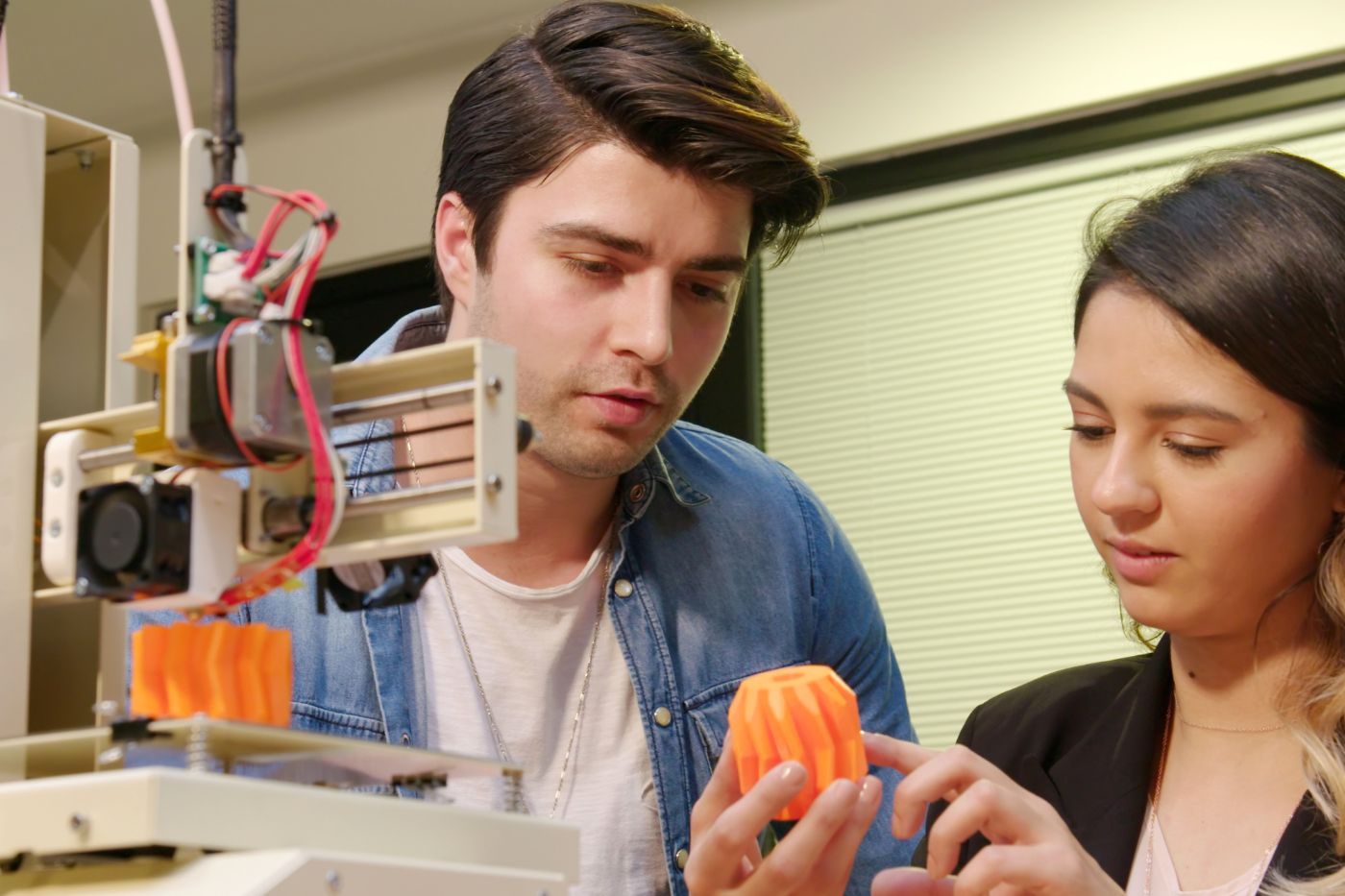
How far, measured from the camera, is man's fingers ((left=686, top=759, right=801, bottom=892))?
125 cm

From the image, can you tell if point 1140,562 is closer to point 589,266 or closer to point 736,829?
point 736,829

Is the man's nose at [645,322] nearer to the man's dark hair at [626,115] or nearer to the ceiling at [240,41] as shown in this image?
the man's dark hair at [626,115]

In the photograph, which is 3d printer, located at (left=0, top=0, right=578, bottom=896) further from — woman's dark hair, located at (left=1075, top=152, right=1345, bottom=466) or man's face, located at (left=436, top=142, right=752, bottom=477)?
woman's dark hair, located at (left=1075, top=152, right=1345, bottom=466)

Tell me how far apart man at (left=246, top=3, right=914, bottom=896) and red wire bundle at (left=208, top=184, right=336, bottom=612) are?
549 mm

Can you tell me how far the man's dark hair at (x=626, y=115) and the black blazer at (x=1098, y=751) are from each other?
64 cm

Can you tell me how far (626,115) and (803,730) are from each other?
80cm

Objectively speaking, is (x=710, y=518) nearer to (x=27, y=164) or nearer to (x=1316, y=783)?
(x=1316, y=783)

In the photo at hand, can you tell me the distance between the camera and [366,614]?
1.75 metres

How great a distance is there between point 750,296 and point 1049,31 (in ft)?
3.27

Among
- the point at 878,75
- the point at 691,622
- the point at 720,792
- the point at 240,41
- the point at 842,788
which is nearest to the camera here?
the point at 842,788

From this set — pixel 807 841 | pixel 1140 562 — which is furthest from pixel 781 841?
pixel 1140 562

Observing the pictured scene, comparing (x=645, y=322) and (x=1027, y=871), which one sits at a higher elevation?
(x=645, y=322)

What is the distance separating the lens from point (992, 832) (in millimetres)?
1333

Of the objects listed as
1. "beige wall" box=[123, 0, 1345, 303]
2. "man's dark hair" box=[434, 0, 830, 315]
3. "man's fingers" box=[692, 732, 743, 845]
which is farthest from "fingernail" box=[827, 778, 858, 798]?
"beige wall" box=[123, 0, 1345, 303]
